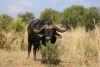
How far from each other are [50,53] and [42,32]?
1.29 meters

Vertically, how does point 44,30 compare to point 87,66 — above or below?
above

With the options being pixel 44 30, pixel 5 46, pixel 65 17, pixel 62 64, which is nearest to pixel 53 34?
pixel 44 30

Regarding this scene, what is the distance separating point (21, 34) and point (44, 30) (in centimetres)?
A: 596

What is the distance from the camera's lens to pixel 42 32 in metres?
13.7

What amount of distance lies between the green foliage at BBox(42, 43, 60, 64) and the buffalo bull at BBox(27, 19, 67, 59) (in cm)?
57

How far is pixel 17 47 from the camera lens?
753 inches

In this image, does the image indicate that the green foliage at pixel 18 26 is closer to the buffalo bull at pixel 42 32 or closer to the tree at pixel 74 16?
the buffalo bull at pixel 42 32

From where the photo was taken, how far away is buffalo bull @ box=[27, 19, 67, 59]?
43.8ft

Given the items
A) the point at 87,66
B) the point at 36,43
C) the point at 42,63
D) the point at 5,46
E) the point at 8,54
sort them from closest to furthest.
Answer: the point at 87,66 → the point at 42,63 → the point at 36,43 → the point at 8,54 → the point at 5,46

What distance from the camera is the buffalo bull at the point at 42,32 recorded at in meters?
13.4

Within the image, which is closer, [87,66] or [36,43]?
[87,66]

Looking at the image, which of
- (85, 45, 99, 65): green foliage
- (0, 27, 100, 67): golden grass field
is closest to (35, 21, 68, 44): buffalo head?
(0, 27, 100, 67): golden grass field

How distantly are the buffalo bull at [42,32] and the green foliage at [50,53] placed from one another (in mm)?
575

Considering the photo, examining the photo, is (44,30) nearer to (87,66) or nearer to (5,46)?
(87,66)
